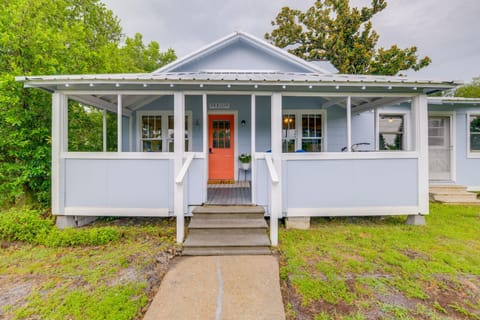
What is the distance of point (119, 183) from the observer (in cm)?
439

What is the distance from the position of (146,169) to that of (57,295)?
236 centimetres

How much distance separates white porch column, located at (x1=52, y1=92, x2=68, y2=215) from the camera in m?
4.34

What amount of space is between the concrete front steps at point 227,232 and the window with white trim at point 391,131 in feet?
19.6

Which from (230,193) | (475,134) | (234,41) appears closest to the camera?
(230,193)

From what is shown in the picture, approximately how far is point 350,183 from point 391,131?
14.7 ft

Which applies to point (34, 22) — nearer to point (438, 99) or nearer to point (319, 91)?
point (319, 91)

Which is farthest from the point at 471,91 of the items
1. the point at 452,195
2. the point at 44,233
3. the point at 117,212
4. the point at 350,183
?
the point at 44,233

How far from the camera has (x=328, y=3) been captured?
13.3 meters

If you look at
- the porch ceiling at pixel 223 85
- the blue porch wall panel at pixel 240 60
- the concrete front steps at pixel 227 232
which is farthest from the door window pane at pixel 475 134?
the concrete front steps at pixel 227 232

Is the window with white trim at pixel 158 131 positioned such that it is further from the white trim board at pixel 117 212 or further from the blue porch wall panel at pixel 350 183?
the blue porch wall panel at pixel 350 183

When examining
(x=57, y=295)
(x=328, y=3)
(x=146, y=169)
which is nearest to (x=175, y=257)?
(x=57, y=295)

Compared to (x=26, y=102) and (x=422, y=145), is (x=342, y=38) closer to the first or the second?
(x=422, y=145)

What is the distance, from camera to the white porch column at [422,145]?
4.49 meters

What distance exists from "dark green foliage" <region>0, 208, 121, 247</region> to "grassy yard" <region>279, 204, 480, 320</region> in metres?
3.36
